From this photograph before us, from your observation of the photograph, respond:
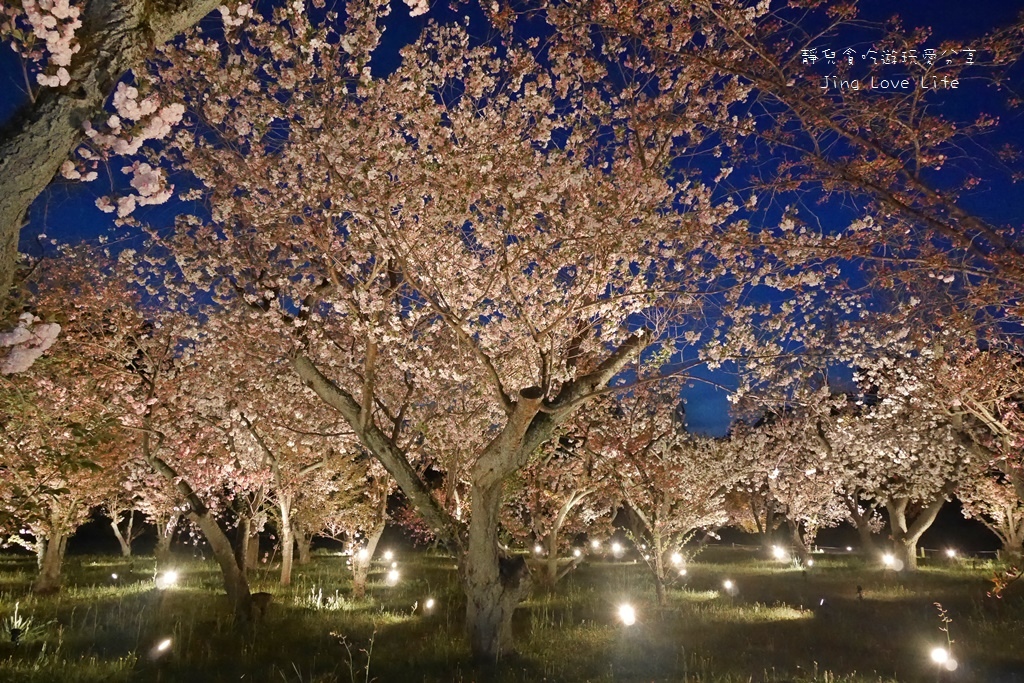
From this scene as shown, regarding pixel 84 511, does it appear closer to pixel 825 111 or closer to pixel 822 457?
pixel 825 111

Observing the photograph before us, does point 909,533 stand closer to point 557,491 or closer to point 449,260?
point 557,491

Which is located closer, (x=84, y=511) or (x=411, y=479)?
(x=411, y=479)

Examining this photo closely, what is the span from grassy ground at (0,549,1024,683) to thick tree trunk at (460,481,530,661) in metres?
0.38

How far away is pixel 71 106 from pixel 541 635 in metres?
11.0

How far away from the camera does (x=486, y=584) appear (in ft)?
30.9

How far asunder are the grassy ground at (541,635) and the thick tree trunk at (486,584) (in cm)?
38

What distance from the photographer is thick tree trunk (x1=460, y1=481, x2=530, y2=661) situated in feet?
30.7

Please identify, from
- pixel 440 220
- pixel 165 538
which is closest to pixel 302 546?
pixel 165 538

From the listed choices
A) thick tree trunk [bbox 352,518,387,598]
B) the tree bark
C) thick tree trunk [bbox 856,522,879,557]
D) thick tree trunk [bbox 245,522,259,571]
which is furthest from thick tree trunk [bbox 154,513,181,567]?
thick tree trunk [bbox 856,522,879,557]

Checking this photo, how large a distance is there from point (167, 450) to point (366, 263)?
34.6ft

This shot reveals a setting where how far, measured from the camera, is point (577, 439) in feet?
57.0

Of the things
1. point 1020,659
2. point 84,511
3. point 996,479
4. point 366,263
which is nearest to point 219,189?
point 366,263

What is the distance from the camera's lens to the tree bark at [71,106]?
324 centimetres

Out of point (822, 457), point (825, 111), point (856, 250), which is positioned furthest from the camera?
point (822, 457)
